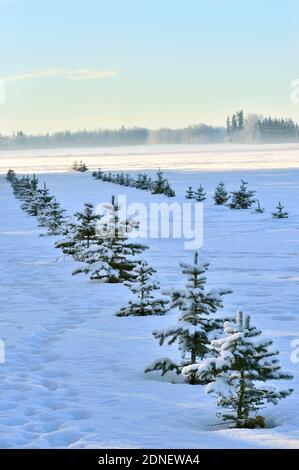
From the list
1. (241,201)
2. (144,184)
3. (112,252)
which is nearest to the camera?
(112,252)

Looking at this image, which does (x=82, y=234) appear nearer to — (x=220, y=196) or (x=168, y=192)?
(x=220, y=196)

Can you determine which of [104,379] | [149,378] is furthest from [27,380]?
[149,378]

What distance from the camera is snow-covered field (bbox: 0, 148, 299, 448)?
18.3 feet

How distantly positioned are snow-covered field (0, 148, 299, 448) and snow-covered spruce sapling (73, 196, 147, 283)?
0.43m

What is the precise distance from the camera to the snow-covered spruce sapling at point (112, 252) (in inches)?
Result: 542

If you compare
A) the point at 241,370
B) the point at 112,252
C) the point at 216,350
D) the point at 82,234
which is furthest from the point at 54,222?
the point at 241,370

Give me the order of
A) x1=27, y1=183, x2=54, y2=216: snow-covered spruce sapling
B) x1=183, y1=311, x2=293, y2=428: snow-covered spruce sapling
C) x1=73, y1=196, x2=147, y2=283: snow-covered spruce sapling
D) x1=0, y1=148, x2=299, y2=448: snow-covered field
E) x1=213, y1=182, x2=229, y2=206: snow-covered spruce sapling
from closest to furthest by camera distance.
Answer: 1. x1=0, y1=148, x2=299, y2=448: snow-covered field
2. x1=183, y1=311, x2=293, y2=428: snow-covered spruce sapling
3. x1=73, y1=196, x2=147, y2=283: snow-covered spruce sapling
4. x1=27, y1=183, x2=54, y2=216: snow-covered spruce sapling
5. x1=213, y1=182, x2=229, y2=206: snow-covered spruce sapling

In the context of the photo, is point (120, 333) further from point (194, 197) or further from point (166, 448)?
point (194, 197)

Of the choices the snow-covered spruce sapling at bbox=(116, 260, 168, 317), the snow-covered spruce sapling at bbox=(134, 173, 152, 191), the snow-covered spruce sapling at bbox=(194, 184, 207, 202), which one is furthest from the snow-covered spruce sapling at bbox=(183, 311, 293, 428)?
the snow-covered spruce sapling at bbox=(134, 173, 152, 191)

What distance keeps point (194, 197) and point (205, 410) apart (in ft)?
102

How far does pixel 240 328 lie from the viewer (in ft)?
19.1

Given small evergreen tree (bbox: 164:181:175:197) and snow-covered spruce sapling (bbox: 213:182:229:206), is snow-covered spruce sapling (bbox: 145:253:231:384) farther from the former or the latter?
small evergreen tree (bbox: 164:181:175:197)

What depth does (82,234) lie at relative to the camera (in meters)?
16.1

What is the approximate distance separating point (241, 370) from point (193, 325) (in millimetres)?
1650
